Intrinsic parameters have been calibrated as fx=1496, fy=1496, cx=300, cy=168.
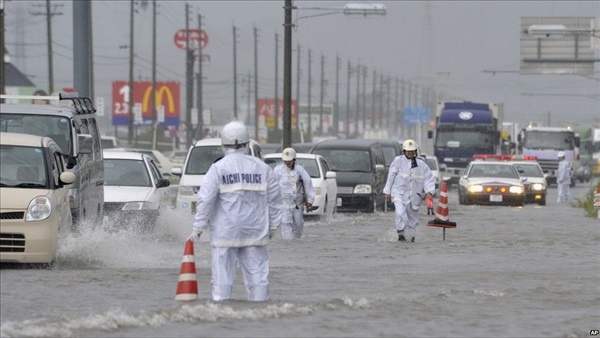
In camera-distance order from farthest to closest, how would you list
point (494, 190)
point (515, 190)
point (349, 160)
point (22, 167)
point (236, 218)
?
point (494, 190) → point (515, 190) → point (349, 160) → point (22, 167) → point (236, 218)

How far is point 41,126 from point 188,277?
25.4ft

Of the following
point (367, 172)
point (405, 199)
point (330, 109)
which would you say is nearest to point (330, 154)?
point (367, 172)

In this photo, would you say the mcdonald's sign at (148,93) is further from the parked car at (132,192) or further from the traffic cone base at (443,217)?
the traffic cone base at (443,217)

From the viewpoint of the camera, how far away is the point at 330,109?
13700 centimetres

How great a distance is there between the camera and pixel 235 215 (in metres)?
13.5

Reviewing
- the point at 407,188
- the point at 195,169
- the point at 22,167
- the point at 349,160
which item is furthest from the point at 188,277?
the point at 349,160

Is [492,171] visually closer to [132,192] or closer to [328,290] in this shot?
[132,192]

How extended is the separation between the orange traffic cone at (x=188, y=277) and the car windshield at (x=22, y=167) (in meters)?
4.42

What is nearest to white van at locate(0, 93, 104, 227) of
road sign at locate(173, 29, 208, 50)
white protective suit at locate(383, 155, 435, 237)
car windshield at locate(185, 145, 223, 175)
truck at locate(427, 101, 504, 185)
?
white protective suit at locate(383, 155, 435, 237)

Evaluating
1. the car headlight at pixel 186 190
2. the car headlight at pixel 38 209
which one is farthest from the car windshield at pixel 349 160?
the car headlight at pixel 38 209

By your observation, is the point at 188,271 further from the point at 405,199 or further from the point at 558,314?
the point at 405,199

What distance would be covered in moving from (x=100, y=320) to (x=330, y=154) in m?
26.1

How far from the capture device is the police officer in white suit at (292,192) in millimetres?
25000

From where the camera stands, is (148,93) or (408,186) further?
(148,93)
